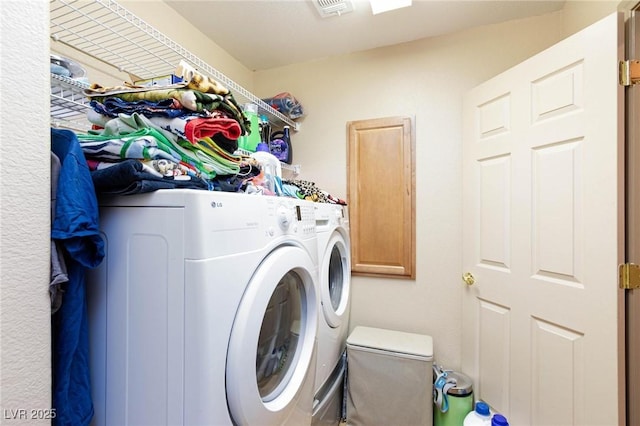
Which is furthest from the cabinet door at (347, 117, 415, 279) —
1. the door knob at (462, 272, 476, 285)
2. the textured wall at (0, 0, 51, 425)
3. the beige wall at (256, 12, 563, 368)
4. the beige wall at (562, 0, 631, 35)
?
the textured wall at (0, 0, 51, 425)

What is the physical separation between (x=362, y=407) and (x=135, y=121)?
1.81 meters

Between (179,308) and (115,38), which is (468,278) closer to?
(179,308)

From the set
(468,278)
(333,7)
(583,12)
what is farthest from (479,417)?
(333,7)

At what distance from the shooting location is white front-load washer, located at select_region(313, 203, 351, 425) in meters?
1.44

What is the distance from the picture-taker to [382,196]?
2004mm

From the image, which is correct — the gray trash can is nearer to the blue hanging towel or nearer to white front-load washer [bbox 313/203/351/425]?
white front-load washer [bbox 313/203/351/425]

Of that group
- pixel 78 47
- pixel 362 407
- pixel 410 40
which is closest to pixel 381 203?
pixel 410 40

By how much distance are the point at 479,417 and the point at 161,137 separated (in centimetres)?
199

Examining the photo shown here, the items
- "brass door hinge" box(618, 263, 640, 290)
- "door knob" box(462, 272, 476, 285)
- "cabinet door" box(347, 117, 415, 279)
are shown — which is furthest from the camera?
"cabinet door" box(347, 117, 415, 279)

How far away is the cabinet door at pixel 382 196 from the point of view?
1935mm

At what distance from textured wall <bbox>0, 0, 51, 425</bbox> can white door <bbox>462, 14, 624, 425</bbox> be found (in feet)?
5.67

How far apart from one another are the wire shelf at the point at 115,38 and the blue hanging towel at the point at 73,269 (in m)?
0.67

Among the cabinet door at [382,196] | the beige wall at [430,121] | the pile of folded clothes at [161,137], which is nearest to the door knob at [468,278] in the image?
the beige wall at [430,121]

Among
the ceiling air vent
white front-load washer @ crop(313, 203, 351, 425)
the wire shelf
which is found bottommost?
white front-load washer @ crop(313, 203, 351, 425)
